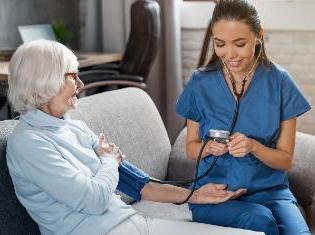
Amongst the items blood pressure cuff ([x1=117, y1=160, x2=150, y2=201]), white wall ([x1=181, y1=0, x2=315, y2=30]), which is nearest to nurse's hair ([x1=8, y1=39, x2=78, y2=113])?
blood pressure cuff ([x1=117, y1=160, x2=150, y2=201])

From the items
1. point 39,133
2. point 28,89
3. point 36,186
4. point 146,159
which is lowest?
point 146,159

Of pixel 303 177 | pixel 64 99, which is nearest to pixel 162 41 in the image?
pixel 303 177

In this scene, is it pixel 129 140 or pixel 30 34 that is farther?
pixel 30 34

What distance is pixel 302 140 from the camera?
7.10 feet

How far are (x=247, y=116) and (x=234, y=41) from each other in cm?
24

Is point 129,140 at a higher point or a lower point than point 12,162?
lower

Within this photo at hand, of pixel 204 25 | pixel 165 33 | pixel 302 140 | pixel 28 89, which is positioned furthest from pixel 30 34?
pixel 28 89

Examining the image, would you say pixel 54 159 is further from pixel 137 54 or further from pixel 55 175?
pixel 137 54

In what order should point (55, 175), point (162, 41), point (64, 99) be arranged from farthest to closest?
1. point (162, 41)
2. point (64, 99)
3. point (55, 175)

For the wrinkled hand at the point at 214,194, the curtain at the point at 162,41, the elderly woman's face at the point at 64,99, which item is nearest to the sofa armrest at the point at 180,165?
the wrinkled hand at the point at 214,194

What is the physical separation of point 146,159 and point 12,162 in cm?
76

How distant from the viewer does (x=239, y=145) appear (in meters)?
1.53

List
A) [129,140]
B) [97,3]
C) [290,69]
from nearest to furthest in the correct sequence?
[129,140], [290,69], [97,3]

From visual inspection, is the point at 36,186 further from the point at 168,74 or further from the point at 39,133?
the point at 168,74
